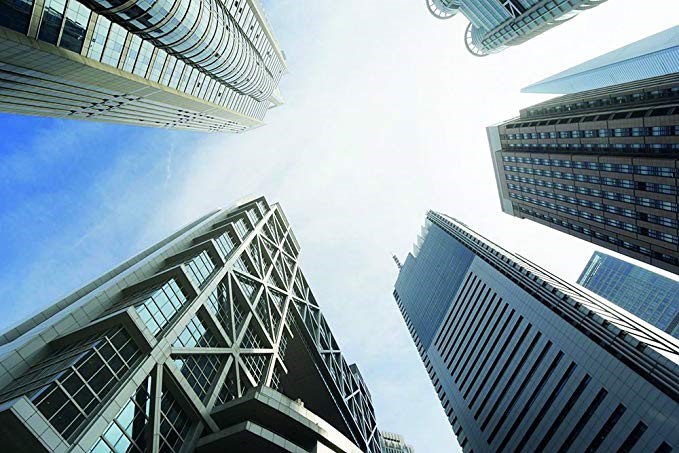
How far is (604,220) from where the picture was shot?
76125 mm

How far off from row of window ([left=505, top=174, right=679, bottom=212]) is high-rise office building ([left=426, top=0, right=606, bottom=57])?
144 ft

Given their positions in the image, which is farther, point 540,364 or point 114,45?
point 540,364

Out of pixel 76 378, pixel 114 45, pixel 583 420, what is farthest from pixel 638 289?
pixel 76 378

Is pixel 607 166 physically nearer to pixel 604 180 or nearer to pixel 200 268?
pixel 604 180

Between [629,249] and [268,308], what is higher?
[629,249]

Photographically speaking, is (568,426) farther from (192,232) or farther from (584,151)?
(192,232)

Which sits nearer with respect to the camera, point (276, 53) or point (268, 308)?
point (268, 308)

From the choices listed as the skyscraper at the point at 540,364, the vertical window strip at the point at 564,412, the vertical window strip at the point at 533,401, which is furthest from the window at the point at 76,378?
the vertical window strip at the point at 533,401

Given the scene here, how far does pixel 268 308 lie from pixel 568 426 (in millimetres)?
43668

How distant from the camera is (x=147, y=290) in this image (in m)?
32.7

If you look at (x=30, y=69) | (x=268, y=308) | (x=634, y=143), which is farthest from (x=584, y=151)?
(x=30, y=69)

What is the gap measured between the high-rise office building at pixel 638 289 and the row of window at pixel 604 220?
90071mm

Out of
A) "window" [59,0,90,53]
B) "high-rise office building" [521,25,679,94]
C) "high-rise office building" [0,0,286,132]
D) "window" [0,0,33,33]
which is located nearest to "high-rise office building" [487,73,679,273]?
"high-rise office building" [521,25,679,94]

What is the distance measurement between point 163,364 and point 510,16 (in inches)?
4957
